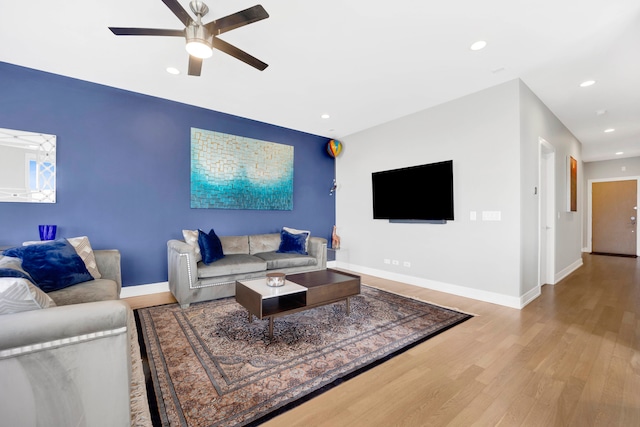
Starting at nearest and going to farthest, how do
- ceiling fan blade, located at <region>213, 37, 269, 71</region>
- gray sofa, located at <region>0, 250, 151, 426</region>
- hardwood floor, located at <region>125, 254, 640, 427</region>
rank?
gray sofa, located at <region>0, 250, 151, 426</region> < hardwood floor, located at <region>125, 254, 640, 427</region> < ceiling fan blade, located at <region>213, 37, 269, 71</region>

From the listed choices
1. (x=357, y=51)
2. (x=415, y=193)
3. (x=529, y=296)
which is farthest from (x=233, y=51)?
(x=529, y=296)

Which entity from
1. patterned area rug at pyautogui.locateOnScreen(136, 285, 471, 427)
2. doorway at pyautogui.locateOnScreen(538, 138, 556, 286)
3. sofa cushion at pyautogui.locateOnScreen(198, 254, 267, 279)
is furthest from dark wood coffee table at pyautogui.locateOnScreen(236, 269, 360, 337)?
doorway at pyautogui.locateOnScreen(538, 138, 556, 286)

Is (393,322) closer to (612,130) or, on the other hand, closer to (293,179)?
(293,179)

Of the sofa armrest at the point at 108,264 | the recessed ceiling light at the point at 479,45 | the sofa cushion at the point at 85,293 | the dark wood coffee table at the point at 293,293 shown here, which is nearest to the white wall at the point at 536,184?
the recessed ceiling light at the point at 479,45

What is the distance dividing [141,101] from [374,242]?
4257 mm

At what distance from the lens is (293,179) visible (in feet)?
17.2

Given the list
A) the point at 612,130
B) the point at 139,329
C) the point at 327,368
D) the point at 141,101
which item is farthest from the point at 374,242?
the point at 612,130

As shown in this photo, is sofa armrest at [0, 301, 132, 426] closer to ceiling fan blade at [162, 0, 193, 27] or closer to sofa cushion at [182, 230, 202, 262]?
ceiling fan blade at [162, 0, 193, 27]

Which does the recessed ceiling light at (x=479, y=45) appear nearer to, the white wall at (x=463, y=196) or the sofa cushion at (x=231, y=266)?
the white wall at (x=463, y=196)

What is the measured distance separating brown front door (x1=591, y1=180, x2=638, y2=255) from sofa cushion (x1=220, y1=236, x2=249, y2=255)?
31.7 ft

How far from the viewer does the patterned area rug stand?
1.61 meters

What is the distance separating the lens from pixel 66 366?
1.08 meters

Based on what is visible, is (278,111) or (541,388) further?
(278,111)

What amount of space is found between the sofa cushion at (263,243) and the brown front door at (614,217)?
9145 millimetres
